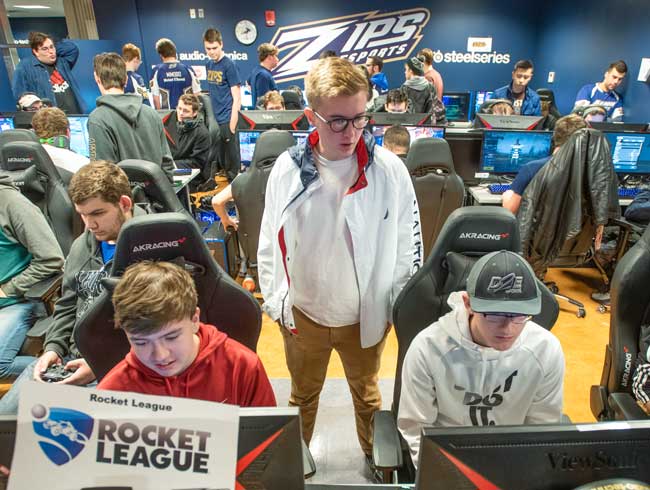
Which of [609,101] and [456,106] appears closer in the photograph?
[609,101]

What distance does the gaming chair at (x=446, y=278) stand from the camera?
1.41m

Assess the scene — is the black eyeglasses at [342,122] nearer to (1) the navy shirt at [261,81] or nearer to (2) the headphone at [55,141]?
(2) the headphone at [55,141]

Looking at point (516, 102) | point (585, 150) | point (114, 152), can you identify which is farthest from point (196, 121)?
point (585, 150)

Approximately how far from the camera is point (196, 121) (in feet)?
18.6

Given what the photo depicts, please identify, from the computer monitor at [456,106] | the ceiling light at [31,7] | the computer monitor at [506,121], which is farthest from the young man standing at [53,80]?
the ceiling light at [31,7]

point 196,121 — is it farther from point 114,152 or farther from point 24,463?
point 24,463

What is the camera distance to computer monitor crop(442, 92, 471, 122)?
7.39 metres

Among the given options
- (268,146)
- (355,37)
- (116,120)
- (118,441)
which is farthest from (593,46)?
(118,441)

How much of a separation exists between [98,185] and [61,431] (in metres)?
1.23

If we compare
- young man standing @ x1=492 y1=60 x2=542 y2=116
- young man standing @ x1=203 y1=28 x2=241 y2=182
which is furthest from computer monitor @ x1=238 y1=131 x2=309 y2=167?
young man standing @ x1=492 y1=60 x2=542 y2=116

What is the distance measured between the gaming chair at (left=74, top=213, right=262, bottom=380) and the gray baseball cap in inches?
28.8

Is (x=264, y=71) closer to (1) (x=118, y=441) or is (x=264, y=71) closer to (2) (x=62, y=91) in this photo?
(2) (x=62, y=91)

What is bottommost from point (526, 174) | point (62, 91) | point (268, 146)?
point (526, 174)

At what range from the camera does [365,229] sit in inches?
60.7
